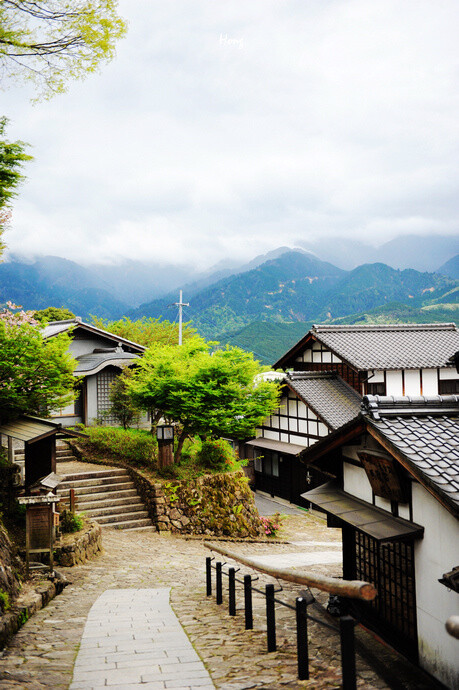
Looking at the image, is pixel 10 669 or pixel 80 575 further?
pixel 80 575

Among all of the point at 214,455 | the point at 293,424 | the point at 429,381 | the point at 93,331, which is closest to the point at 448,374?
the point at 429,381

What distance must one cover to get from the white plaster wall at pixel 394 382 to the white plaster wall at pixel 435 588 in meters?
18.4

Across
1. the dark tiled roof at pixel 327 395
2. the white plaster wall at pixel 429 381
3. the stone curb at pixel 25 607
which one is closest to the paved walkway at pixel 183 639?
the stone curb at pixel 25 607

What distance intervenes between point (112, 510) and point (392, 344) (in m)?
16.8

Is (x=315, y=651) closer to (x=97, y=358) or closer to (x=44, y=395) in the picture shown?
(x=44, y=395)

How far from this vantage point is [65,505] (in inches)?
657

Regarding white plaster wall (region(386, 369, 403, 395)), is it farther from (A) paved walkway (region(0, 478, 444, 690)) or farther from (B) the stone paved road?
(B) the stone paved road

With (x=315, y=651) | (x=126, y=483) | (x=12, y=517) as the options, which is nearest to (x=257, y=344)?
(x=126, y=483)

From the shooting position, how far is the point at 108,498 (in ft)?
59.2

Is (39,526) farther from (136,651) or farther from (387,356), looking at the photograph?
(387,356)

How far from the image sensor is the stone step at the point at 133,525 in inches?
667

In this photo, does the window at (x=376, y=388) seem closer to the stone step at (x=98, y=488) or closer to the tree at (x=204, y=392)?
the tree at (x=204, y=392)

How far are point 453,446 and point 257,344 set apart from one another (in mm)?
85443

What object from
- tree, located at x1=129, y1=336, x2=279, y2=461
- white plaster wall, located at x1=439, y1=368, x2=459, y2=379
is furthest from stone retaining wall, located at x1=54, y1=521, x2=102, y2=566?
white plaster wall, located at x1=439, y1=368, x2=459, y2=379
